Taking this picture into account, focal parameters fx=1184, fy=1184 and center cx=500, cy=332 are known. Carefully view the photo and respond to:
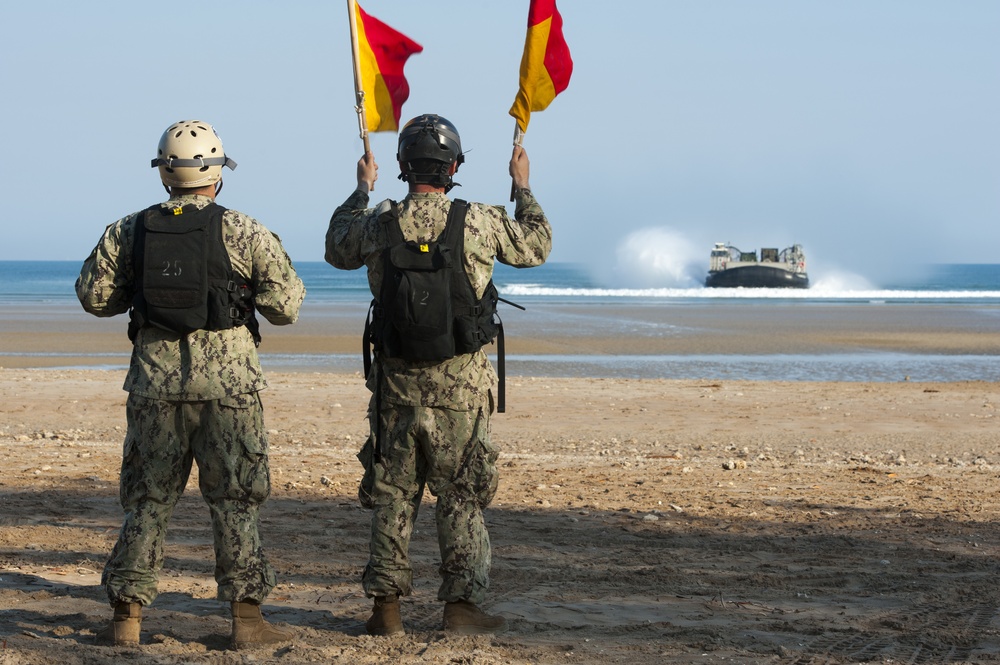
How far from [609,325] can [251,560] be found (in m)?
29.6

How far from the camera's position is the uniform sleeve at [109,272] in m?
4.49

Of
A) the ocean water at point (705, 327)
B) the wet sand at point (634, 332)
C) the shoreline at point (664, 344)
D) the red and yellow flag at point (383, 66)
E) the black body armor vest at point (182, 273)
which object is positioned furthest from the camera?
the wet sand at point (634, 332)

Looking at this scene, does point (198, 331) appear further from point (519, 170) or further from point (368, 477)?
point (519, 170)

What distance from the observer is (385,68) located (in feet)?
19.4

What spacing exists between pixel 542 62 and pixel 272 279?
179 centimetres

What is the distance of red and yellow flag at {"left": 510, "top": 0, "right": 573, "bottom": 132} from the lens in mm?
5453

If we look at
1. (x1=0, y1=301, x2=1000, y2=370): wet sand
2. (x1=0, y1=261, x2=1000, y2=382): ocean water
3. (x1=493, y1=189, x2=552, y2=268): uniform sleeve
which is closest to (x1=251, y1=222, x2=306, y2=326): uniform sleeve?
(x1=493, y1=189, x2=552, y2=268): uniform sleeve

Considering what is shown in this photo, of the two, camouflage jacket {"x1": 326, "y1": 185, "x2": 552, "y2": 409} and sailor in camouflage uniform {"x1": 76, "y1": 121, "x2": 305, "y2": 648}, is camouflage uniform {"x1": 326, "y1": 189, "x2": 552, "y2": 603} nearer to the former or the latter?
camouflage jacket {"x1": 326, "y1": 185, "x2": 552, "y2": 409}

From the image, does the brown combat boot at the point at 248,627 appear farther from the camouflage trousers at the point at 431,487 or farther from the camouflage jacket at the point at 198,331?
the camouflage jacket at the point at 198,331

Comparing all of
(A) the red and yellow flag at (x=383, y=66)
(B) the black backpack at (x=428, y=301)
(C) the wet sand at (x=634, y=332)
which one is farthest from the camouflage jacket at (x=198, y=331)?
(C) the wet sand at (x=634, y=332)

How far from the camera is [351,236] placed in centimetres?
472

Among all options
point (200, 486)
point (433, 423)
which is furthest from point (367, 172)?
point (200, 486)

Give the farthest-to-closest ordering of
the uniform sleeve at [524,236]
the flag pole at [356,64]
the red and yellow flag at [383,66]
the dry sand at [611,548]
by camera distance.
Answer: the red and yellow flag at [383,66] → the flag pole at [356,64] → the uniform sleeve at [524,236] → the dry sand at [611,548]

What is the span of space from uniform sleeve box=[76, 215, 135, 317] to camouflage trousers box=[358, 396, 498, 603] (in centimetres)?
111
